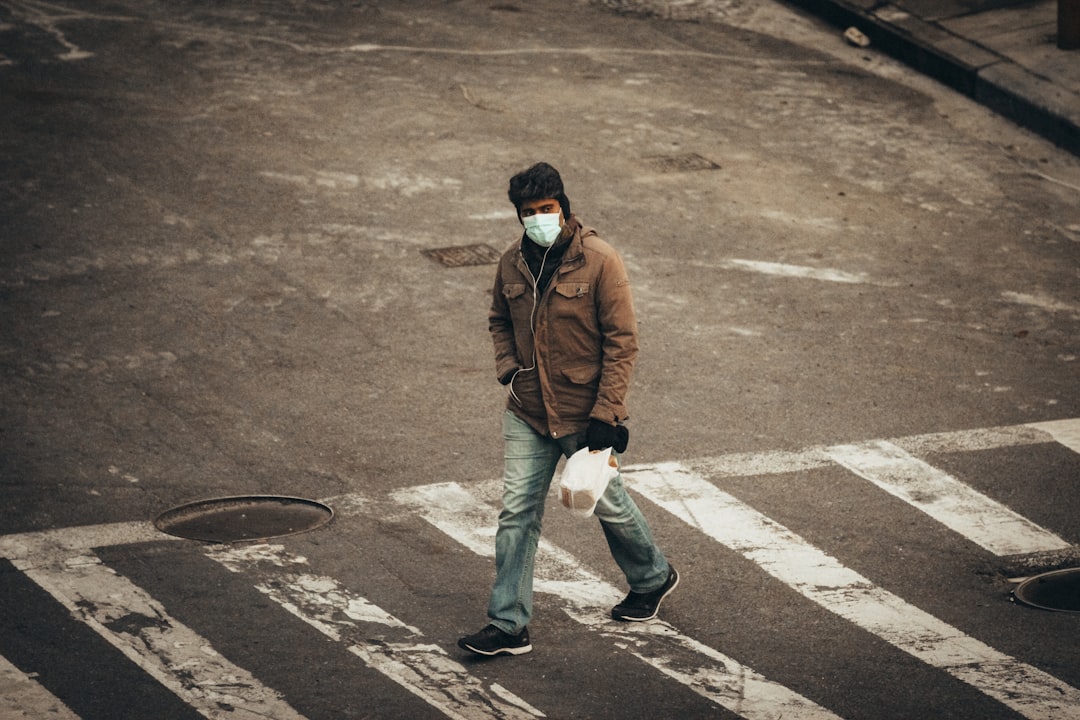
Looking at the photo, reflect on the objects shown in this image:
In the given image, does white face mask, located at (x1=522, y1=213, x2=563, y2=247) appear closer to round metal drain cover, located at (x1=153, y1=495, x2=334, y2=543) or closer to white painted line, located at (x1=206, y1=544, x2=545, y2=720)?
white painted line, located at (x1=206, y1=544, x2=545, y2=720)

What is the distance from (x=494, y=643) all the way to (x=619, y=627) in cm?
67

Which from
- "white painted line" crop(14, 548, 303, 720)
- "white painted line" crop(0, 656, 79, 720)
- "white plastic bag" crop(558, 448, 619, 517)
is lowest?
"white painted line" crop(14, 548, 303, 720)

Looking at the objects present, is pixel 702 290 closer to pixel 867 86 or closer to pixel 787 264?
pixel 787 264

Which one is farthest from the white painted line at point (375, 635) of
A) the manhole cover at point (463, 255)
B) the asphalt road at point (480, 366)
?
the manhole cover at point (463, 255)

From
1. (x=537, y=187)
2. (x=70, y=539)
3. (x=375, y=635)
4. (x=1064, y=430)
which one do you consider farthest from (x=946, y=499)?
(x=70, y=539)

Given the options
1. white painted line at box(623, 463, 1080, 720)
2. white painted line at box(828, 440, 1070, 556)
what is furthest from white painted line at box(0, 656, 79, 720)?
white painted line at box(828, 440, 1070, 556)

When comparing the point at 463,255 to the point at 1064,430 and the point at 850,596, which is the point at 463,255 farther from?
the point at 850,596

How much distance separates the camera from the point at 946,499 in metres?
8.80

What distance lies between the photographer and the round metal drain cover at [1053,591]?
7590mm

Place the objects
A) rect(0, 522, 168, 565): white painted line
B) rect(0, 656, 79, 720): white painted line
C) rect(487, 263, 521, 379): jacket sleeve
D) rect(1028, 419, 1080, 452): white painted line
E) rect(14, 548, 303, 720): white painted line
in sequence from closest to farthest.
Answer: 1. rect(0, 656, 79, 720): white painted line
2. rect(14, 548, 303, 720): white painted line
3. rect(487, 263, 521, 379): jacket sleeve
4. rect(0, 522, 168, 565): white painted line
5. rect(1028, 419, 1080, 452): white painted line

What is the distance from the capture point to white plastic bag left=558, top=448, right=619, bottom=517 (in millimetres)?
7000

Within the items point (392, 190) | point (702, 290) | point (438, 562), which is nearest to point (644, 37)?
point (392, 190)

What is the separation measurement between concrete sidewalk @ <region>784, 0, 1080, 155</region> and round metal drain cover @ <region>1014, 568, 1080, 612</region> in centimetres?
865

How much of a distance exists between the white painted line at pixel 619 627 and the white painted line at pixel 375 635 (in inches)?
29.6
